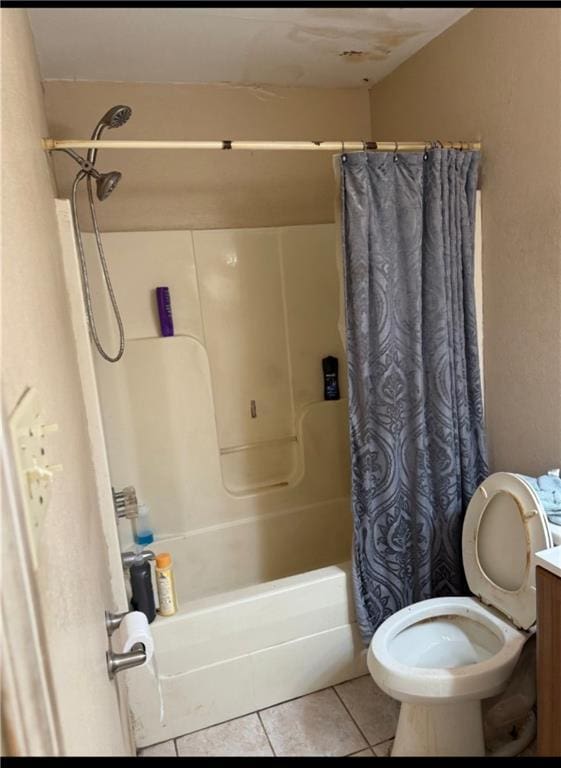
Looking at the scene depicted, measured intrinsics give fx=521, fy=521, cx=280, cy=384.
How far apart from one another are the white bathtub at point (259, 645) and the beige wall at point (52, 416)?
652 mm

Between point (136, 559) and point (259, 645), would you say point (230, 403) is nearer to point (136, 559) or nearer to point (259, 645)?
point (136, 559)

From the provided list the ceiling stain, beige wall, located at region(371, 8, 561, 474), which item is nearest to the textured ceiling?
the ceiling stain

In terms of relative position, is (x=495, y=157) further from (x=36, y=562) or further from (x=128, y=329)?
(x=36, y=562)

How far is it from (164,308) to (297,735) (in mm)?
1701

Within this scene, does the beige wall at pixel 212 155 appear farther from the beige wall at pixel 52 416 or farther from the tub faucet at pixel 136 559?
the tub faucet at pixel 136 559

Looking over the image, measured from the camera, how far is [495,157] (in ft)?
5.61

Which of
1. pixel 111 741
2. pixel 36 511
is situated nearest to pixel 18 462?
pixel 36 511

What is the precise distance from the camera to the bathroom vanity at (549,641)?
119 centimetres

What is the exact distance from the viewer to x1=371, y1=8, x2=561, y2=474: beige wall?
1.51 m

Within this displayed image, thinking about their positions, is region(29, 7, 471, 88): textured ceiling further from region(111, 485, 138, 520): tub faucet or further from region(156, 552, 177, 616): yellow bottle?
region(156, 552, 177, 616): yellow bottle

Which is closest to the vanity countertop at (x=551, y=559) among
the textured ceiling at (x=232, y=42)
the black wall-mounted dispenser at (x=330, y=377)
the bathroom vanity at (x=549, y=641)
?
the bathroom vanity at (x=549, y=641)

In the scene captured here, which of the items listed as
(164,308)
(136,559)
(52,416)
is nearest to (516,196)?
(164,308)

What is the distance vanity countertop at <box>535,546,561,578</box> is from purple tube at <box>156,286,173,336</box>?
1600 millimetres

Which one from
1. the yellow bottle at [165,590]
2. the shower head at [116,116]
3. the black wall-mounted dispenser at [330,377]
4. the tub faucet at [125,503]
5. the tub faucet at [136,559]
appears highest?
the shower head at [116,116]
